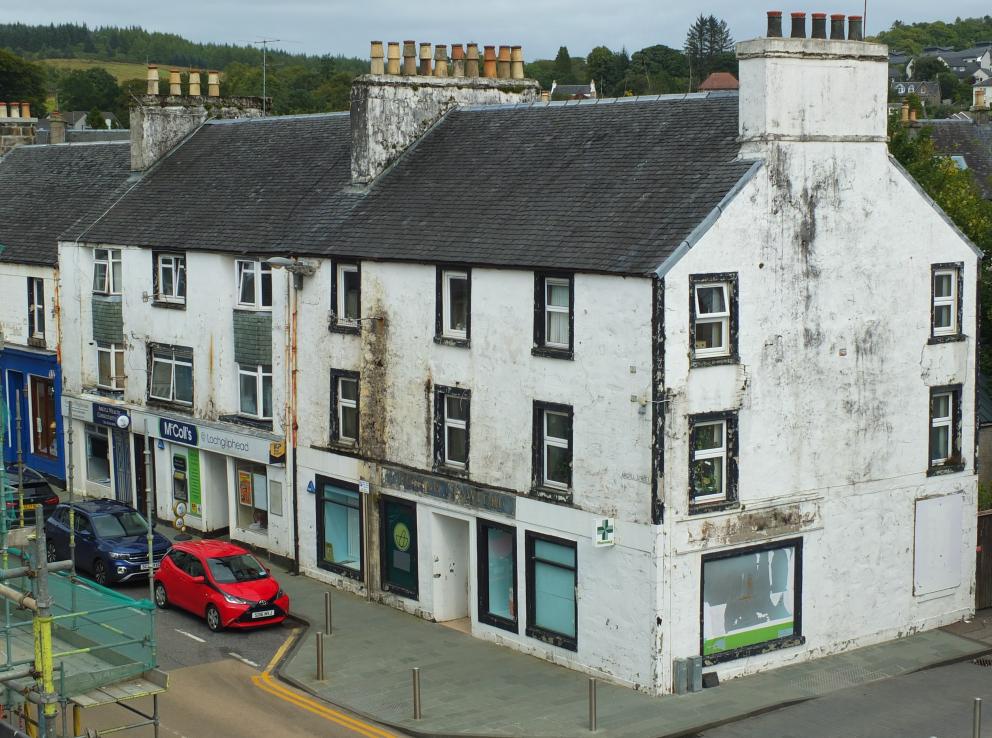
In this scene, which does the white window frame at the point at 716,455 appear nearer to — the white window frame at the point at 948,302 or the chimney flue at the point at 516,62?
the white window frame at the point at 948,302

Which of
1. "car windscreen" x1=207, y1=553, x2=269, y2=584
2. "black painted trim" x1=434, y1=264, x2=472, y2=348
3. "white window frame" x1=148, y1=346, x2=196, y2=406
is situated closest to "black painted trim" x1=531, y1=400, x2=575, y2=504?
"black painted trim" x1=434, y1=264, x2=472, y2=348

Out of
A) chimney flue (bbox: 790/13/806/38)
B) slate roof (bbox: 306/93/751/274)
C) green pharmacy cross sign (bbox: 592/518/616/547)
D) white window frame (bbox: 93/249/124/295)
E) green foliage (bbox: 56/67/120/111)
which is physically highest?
green foliage (bbox: 56/67/120/111)

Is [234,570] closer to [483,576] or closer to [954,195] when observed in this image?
[483,576]

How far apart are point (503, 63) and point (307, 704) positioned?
18131 mm

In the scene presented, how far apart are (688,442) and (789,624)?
4.37m

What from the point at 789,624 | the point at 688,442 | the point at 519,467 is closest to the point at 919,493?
the point at 789,624

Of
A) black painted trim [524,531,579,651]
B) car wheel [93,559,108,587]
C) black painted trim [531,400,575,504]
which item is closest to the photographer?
black painted trim [524,531,579,651]

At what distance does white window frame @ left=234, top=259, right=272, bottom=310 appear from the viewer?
32406 mm

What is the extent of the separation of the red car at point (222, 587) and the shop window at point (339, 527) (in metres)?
2.44

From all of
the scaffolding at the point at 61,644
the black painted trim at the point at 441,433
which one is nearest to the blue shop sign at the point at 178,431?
the black painted trim at the point at 441,433

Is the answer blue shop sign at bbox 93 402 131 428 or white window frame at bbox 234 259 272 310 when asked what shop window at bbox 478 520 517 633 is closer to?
white window frame at bbox 234 259 272 310

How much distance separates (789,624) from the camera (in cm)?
2562

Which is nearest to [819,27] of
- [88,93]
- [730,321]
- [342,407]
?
[730,321]

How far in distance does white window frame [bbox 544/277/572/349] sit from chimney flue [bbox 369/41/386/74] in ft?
32.5
